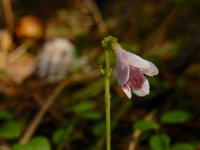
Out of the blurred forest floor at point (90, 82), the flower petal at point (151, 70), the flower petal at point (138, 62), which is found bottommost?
the flower petal at point (151, 70)

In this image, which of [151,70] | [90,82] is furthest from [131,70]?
[90,82]

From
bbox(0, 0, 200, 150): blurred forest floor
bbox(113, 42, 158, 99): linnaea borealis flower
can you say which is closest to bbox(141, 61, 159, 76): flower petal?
bbox(113, 42, 158, 99): linnaea borealis flower

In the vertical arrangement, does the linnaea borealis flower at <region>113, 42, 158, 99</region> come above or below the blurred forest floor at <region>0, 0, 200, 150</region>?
below

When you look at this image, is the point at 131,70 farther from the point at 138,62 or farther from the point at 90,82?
the point at 90,82

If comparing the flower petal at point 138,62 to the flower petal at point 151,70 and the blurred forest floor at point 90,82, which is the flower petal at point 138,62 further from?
the blurred forest floor at point 90,82

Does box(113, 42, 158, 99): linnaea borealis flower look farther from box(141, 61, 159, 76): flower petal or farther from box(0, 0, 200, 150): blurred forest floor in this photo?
box(0, 0, 200, 150): blurred forest floor

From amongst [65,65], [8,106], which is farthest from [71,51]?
[8,106]

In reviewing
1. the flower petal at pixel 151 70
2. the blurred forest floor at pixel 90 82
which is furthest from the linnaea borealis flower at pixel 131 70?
the blurred forest floor at pixel 90 82
